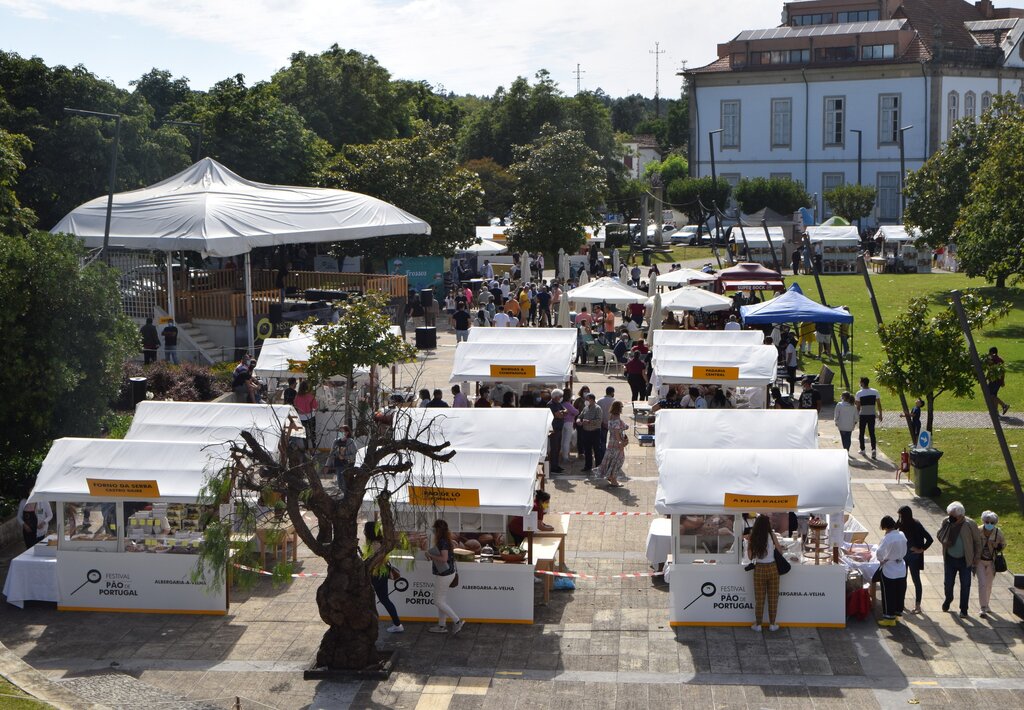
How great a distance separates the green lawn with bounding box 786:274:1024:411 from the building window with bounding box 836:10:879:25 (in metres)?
37.2

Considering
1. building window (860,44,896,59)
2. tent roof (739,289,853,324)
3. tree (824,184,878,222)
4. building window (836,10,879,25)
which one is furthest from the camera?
building window (836,10,879,25)

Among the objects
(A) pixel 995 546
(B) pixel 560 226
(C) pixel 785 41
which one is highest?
(C) pixel 785 41

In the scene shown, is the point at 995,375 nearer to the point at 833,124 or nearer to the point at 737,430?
the point at 737,430

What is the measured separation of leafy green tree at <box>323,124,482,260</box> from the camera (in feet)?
150

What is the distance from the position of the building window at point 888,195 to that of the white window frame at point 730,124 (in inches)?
394

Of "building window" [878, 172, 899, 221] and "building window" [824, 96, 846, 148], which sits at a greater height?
"building window" [824, 96, 846, 148]

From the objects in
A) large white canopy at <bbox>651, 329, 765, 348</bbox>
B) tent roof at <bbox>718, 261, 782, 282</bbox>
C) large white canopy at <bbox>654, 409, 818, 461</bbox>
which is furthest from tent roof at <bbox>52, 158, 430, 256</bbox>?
large white canopy at <bbox>654, 409, 818, 461</bbox>

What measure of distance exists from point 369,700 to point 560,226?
40.0 m

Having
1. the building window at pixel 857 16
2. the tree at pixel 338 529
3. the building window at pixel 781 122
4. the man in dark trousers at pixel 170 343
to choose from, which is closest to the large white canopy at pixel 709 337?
the tree at pixel 338 529

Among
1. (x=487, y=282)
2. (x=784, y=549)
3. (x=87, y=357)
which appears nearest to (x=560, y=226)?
(x=487, y=282)

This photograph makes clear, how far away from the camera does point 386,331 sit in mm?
21875

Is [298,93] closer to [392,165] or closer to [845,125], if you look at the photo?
[392,165]

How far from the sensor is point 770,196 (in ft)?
242

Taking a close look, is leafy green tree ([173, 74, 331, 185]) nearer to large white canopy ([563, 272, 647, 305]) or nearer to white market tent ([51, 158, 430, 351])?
white market tent ([51, 158, 430, 351])
